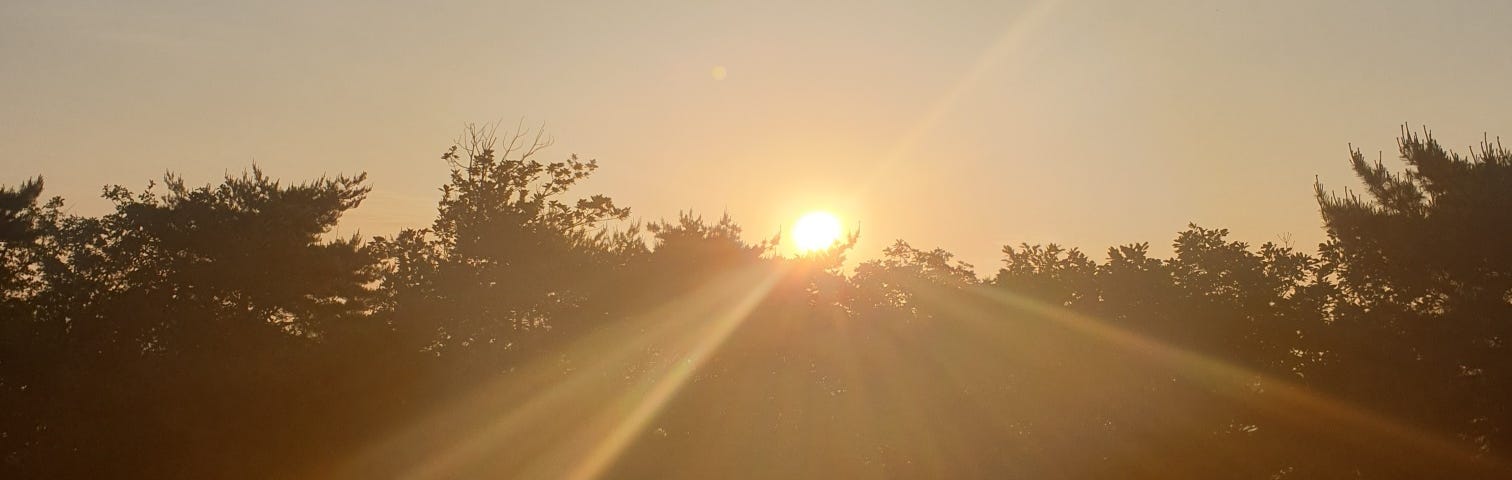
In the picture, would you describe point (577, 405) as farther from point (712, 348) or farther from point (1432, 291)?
point (1432, 291)

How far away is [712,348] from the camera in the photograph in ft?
127

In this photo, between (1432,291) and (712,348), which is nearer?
(1432,291)

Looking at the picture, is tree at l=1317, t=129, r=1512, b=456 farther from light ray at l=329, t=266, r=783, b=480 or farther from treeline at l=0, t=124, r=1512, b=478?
light ray at l=329, t=266, r=783, b=480

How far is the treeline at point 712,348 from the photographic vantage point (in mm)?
25234

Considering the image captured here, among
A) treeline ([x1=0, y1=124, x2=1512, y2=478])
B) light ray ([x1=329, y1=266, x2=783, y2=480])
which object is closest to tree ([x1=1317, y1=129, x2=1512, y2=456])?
treeline ([x1=0, y1=124, x2=1512, y2=478])

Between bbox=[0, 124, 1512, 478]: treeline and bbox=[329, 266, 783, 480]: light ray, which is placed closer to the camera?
bbox=[0, 124, 1512, 478]: treeline

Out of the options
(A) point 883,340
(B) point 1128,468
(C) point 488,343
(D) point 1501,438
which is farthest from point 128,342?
(D) point 1501,438

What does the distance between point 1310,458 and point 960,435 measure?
10.6 metres

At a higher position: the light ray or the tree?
the tree

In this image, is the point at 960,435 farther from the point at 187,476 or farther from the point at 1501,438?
the point at 187,476

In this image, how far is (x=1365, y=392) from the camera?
86.1ft

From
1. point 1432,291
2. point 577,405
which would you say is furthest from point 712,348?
point 1432,291

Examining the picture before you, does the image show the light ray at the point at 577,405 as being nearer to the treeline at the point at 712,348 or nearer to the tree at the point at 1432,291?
the treeline at the point at 712,348

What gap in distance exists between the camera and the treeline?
2523 cm
